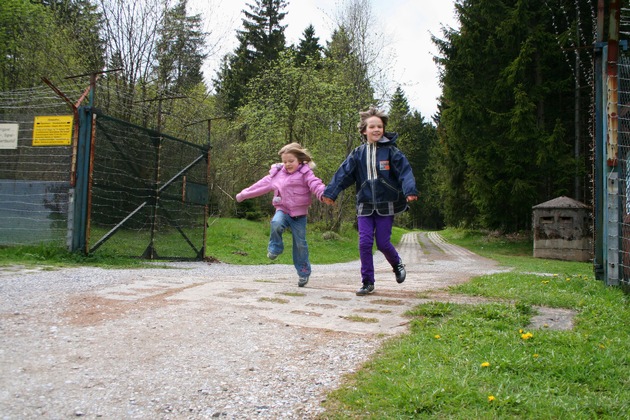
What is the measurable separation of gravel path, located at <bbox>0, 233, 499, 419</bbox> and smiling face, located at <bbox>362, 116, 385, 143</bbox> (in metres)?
1.65

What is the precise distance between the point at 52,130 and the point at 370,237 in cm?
606

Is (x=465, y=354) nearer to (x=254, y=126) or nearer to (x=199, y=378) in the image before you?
(x=199, y=378)

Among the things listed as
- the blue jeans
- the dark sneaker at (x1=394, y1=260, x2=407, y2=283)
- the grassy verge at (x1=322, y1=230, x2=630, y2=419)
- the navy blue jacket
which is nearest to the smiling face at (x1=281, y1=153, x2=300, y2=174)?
the blue jeans

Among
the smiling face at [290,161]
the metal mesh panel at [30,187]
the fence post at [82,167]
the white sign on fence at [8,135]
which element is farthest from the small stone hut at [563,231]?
the white sign on fence at [8,135]

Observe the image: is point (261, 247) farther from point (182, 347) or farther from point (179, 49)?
point (182, 347)

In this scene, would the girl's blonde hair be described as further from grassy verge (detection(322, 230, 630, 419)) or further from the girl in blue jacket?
grassy verge (detection(322, 230, 630, 419))

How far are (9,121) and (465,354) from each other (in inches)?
345

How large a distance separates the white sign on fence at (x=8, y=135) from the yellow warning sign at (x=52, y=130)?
1.51ft

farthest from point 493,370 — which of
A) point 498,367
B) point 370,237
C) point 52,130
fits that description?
point 52,130

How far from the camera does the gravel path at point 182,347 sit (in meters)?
2.19

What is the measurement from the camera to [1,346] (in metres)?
2.92

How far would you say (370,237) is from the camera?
16.5 feet

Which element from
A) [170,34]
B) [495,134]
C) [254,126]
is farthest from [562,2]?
[170,34]

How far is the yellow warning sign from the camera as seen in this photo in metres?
7.89
